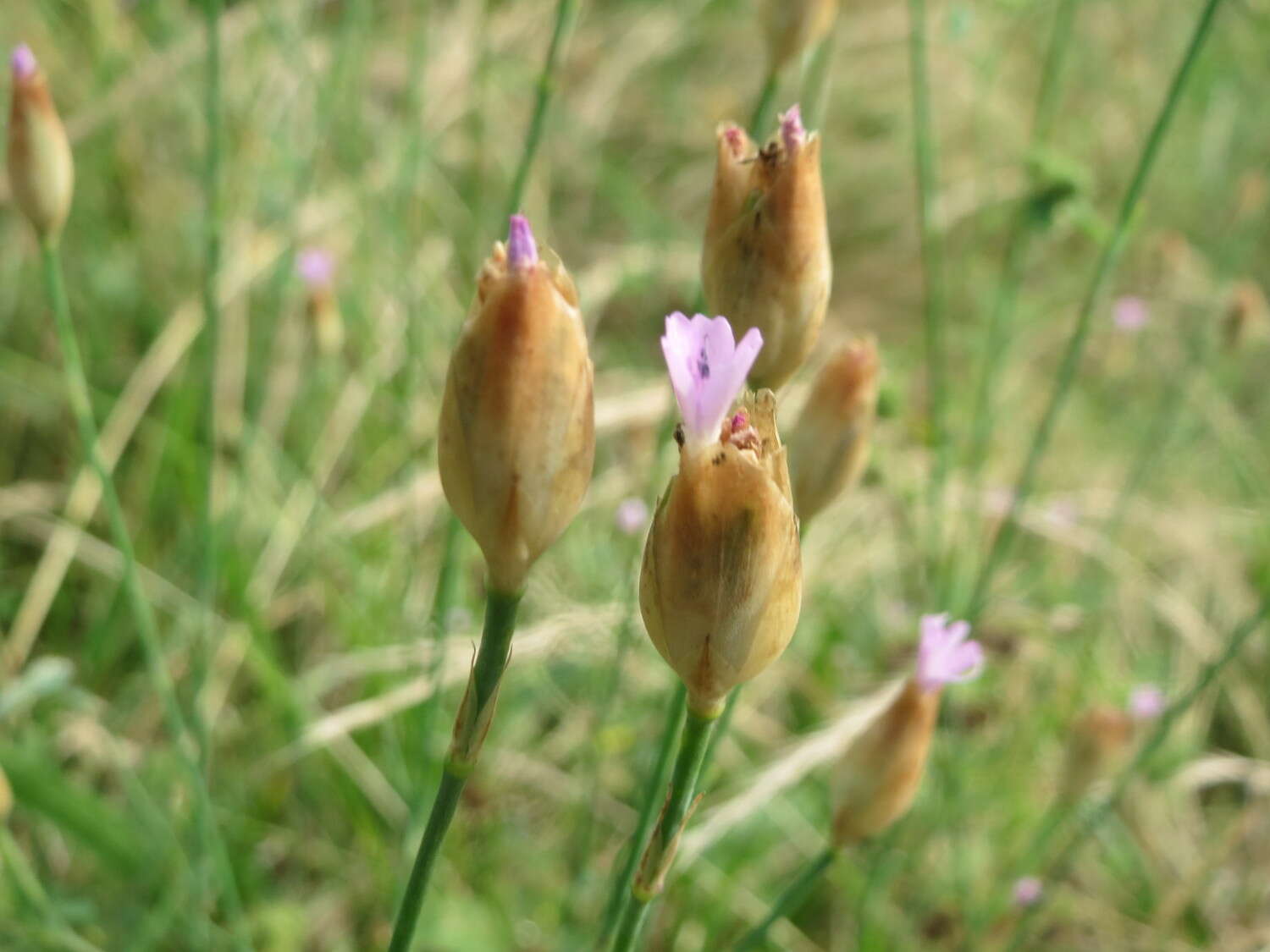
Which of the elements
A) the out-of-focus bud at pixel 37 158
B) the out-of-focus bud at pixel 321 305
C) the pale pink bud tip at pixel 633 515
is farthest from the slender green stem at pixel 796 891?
the out-of-focus bud at pixel 321 305

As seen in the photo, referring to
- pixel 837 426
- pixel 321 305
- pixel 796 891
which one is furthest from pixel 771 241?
pixel 321 305

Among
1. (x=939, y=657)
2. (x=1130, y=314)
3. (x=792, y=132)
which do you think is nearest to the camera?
(x=792, y=132)

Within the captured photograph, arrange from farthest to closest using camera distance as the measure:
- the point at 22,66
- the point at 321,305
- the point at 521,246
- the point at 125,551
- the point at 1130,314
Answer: the point at 1130,314
the point at 321,305
the point at 125,551
the point at 22,66
the point at 521,246

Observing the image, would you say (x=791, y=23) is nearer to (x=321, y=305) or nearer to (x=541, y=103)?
(x=541, y=103)

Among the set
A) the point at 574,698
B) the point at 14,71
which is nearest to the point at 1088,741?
the point at 574,698

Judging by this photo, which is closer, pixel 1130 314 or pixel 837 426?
pixel 837 426

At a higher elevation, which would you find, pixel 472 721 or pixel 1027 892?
pixel 1027 892

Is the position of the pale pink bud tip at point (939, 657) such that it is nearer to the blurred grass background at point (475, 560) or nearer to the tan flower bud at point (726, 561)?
the tan flower bud at point (726, 561)

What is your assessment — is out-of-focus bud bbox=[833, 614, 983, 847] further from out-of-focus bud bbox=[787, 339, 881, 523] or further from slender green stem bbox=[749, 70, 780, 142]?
slender green stem bbox=[749, 70, 780, 142]
